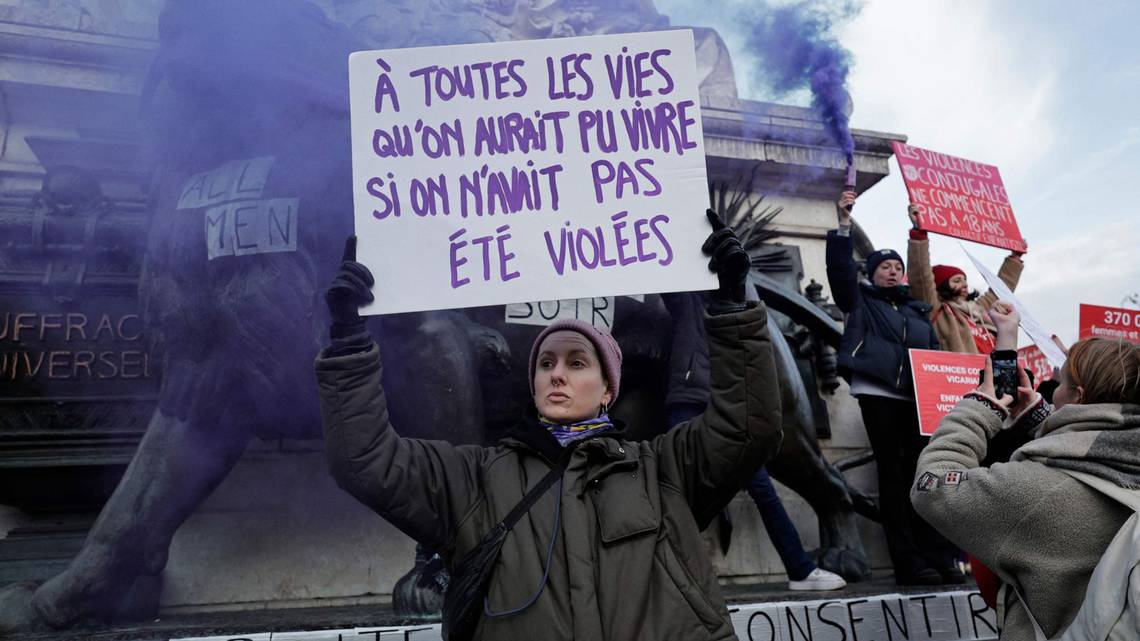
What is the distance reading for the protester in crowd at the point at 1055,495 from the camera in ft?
5.70

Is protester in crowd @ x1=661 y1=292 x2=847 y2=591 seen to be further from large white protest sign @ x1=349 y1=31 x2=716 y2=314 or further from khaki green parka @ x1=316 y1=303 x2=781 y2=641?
khaki green parka @ x1=316 y1=303 x2=781 y2=641

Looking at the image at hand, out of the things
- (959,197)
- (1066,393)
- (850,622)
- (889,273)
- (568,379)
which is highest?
(959,197)

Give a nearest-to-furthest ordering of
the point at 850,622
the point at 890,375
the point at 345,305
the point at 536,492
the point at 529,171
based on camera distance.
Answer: the point at 536,492 → the point at 345,305 → the point at 529,171 → the point at 850,622 → the point at 890,375

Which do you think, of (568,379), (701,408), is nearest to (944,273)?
(701,408)

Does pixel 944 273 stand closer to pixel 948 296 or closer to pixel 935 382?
pixel 948 296

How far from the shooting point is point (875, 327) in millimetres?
4695

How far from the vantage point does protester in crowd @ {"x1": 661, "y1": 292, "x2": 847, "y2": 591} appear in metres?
4.16

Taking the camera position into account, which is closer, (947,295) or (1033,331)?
(1033,331)

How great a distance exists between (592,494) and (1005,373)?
1.25 meters

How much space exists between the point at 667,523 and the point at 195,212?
9.20 ft

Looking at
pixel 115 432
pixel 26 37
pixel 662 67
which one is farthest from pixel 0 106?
pixel 662 67

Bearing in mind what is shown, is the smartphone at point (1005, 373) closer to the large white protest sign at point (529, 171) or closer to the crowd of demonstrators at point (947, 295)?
the large white protest sign at point (529, 171)

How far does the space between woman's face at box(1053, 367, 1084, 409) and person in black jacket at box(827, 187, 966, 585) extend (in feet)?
8.56

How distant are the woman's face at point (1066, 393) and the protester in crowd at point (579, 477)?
77 cm
